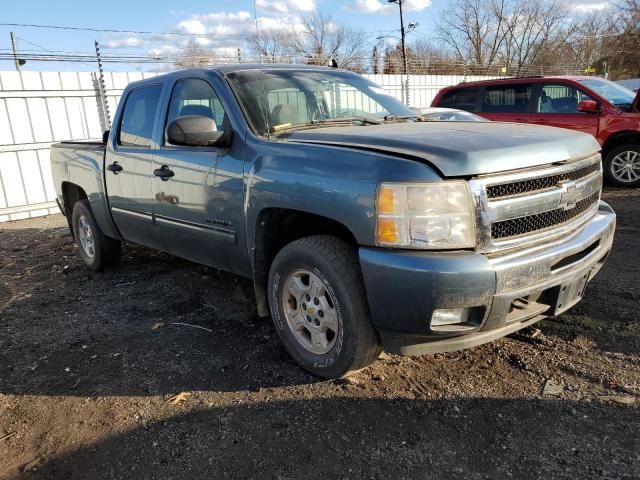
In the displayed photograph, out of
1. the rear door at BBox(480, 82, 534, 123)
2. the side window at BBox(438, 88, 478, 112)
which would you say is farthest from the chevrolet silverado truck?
the side window at BBox(438, 88, 478, 112)

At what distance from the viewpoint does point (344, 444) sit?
2535 mm

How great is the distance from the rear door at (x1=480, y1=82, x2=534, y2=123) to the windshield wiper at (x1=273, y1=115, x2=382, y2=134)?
6199 millimetres

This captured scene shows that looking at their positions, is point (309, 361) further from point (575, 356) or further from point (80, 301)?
point (80, 301)

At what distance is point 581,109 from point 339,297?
7.42 metres

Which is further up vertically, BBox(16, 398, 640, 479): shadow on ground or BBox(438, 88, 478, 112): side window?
BBox(438, 88, 478, 112): side window

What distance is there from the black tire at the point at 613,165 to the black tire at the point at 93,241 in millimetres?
7579

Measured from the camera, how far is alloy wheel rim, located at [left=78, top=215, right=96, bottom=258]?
18.5ft

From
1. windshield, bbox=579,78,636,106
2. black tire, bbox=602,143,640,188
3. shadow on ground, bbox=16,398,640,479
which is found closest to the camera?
shadow on ground, bbox=16,398,640,479

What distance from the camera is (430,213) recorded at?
246 cm

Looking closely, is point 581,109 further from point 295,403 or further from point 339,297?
point 295,403

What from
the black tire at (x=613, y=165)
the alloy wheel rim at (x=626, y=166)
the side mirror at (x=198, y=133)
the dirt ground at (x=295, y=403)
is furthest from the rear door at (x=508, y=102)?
the side mirror at (x=198, y=133)

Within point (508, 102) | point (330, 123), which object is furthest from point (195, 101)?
point (508, 102)

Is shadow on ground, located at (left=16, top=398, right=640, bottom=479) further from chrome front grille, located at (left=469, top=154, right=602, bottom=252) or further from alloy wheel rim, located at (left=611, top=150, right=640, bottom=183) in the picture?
alloy wheel rim, located at (left=611, top=150, right=640, bottom=183)

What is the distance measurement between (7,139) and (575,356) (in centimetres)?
973
